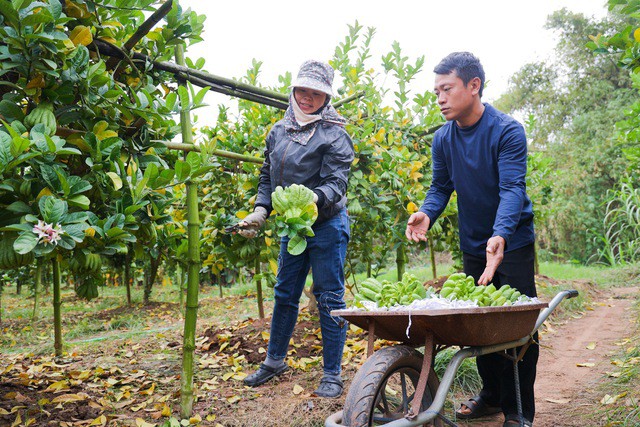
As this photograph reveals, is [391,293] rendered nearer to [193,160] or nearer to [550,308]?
[550,308]

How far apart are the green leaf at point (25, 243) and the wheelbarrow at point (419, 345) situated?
1084mm

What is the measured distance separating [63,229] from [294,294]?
1854 millimetres

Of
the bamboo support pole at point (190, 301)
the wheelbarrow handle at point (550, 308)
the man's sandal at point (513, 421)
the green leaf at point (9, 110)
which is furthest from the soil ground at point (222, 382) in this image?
the green leaf at point (9, 110)

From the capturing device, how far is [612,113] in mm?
16953

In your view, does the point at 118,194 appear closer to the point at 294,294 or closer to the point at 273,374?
the point at 294,294

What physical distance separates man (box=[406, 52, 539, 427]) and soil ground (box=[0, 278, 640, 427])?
359 mm

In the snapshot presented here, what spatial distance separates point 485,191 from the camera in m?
2.75

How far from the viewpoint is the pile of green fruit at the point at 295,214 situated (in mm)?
2514

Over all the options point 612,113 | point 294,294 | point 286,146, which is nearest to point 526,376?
point 294,294

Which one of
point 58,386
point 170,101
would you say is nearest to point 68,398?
point 58,386

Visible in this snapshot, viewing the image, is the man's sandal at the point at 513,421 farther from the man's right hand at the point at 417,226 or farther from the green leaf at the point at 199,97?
the green leaf at the point at 199,97

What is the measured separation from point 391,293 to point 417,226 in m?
0.74

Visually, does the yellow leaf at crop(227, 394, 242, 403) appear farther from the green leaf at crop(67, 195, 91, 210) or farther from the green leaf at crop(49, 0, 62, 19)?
the green leaf at crop(49, 0, 62, 19)

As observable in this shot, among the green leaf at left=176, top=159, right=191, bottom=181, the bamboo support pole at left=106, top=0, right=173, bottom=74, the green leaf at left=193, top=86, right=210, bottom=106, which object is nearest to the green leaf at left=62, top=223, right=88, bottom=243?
the green leaf at left=176, top=159, right=191, bottom=181
